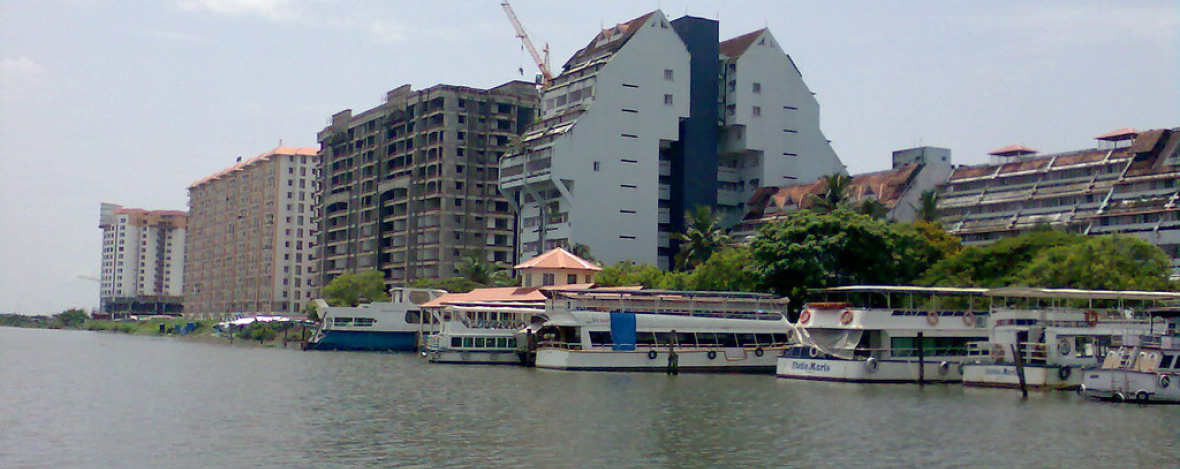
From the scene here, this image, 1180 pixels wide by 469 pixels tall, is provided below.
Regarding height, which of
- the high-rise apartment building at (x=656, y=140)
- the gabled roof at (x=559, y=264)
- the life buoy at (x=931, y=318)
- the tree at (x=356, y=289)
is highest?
the high-rise apartment building at (x=656, y=140)

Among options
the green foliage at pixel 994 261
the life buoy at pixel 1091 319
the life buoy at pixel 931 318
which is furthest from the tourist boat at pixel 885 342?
the green foliage at pixel 994 261

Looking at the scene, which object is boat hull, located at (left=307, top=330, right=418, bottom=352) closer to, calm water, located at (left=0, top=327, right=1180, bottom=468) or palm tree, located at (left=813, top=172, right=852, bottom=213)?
palm tree, located at (left=813, top=172, right=852, bottom=213)

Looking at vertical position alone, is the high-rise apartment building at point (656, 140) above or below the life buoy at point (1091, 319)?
above

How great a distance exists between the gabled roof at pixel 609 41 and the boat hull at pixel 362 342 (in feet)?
127

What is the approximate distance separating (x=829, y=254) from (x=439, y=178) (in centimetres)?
8523

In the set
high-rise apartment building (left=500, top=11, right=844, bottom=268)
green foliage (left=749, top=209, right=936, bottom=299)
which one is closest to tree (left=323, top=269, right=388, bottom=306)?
high-rise apartment building (left=500, top=11, right=844, bottom=268)

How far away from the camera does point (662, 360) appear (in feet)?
234

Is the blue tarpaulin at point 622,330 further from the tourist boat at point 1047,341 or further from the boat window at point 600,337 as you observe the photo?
the tourist boat at point 1047,341

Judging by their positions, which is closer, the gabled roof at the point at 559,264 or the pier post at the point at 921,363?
the pier post at the point at 921,363

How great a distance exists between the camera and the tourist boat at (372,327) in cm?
11044

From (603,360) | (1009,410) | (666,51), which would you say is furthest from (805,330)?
(666,51)

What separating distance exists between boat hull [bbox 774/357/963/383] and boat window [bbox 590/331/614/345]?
1229 cm

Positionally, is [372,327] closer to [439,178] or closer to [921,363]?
[439,178]

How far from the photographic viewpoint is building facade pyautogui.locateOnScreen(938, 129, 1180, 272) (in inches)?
3875
